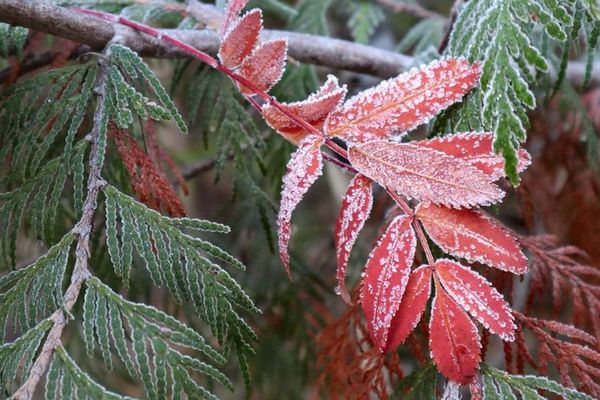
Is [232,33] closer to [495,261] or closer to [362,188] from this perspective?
[362,188]

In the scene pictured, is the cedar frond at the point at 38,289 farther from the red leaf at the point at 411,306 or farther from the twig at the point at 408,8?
the twig at the point at 408,8

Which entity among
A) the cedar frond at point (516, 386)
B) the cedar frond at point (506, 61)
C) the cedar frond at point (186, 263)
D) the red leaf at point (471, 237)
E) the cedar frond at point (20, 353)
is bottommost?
the cedar frond at point (20, 353)

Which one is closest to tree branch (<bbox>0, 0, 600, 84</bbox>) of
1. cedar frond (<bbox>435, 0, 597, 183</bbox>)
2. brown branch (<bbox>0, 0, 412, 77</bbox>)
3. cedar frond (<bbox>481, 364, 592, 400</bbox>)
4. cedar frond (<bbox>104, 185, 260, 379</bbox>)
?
brown branch (<bbox>0, 0, 412, 77</bbox>)

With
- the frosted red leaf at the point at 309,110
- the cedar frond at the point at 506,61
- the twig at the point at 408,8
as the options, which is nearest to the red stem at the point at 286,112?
the frosted red leaf at the point at 309,110

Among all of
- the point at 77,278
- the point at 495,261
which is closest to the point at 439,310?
the point at 495,261

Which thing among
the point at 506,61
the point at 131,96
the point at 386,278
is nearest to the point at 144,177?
the point at 131,96

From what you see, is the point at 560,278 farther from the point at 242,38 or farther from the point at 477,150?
the point at 242,38

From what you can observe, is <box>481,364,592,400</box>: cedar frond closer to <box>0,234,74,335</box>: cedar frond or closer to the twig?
<box>0,234,74,335</box>: cedar frond
